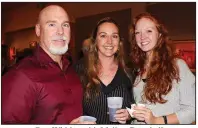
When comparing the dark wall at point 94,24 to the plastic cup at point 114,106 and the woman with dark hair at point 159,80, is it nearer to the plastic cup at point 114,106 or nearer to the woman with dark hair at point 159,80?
the woman with dark hair at point 159,80

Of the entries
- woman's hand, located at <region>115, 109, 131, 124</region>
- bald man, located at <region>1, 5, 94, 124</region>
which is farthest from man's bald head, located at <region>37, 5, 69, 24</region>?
woman's hand, located at <region>115, 109, 131, 124</region>

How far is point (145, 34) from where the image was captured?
143cm

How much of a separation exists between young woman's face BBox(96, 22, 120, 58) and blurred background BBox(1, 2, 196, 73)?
0.06m

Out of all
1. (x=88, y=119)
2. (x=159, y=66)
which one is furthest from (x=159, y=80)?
(x=88, y=119)

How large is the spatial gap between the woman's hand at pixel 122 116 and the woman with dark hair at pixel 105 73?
0.06 feet

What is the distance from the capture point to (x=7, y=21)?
1279 mm

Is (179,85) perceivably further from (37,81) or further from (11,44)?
(11,44)

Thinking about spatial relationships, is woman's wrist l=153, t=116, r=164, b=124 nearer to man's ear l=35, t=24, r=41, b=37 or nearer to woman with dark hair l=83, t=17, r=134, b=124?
woman with dark hair l=83, t=17, r=134, b=124

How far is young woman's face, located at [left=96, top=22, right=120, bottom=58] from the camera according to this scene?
157 centimetres

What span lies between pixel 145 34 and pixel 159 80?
25 cm

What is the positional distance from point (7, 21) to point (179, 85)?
893 millimetres

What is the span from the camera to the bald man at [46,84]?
1240mm

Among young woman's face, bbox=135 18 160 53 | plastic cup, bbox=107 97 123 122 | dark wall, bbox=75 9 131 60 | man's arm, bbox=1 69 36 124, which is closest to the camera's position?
man's arm, bbox=1 69 36 124

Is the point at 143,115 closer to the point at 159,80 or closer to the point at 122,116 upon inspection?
the point at 122,116
